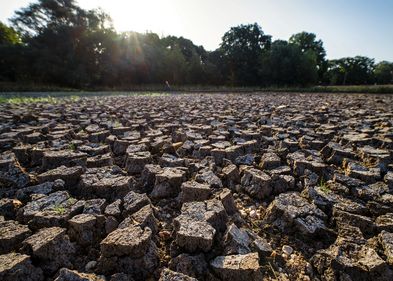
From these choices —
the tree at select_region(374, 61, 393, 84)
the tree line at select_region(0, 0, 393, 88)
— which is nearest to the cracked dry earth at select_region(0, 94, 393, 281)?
the tree line at select_region(0, 0, 393, 88)

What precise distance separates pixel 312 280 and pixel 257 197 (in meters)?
0.81

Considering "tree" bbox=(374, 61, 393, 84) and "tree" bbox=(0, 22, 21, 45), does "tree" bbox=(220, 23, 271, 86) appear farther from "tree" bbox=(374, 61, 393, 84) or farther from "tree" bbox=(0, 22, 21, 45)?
"tree" bbox=(374, 61, 393, 84)

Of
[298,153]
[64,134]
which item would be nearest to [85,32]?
[64,134]

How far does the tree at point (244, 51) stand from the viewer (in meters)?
35.4

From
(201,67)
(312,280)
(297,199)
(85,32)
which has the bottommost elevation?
(312,280)

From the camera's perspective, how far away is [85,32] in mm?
29312

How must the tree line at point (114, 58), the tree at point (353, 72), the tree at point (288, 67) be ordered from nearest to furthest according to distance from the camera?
the tree line at point (114, 58), the tree at point (288, 67), the tree at point (353, 72)

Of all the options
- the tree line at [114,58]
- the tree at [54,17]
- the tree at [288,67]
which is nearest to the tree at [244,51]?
the tree line at [114,58]

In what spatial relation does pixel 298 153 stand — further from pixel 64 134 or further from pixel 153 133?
pixel 64 134

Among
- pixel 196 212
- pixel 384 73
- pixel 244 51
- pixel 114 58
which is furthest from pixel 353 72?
pixel 196 212

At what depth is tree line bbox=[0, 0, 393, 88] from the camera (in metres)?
27.0

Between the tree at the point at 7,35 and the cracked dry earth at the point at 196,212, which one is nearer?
the cracked dry earth at the point at 196,212

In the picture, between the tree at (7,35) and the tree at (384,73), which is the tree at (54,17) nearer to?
the tree at (7,35)

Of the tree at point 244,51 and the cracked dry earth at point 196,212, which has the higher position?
the tree at point 244,51
